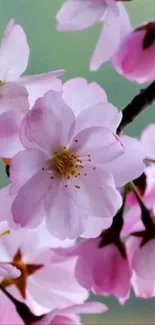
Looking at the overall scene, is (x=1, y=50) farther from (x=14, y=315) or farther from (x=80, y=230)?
(x=14, y=315)

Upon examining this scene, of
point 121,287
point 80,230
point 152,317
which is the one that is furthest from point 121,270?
point 152,317

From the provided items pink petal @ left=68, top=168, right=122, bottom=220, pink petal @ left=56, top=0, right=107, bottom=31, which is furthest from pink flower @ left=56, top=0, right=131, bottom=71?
pink petal @ left=68, top=168, right=122, bottom=220

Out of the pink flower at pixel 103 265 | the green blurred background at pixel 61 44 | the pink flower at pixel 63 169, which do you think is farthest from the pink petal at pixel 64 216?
the green blurred background at pixel 61 44

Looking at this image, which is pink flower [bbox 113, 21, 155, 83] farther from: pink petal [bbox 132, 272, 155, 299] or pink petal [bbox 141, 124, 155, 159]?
pink petal [bbox 132, 272, 155, 299]

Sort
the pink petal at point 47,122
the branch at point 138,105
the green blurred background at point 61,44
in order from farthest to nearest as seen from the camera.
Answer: the green blurred background at point 61,44 → the branch at point 138,105 → the pink petal at point 47,122

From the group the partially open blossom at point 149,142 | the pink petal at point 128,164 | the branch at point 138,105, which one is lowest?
the partially open blossom at point 149,142

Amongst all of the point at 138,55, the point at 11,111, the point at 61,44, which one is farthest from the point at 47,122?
the point at 61,44

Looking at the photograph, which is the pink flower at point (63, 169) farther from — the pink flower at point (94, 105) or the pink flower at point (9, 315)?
the pink flower at point (9, 315)
